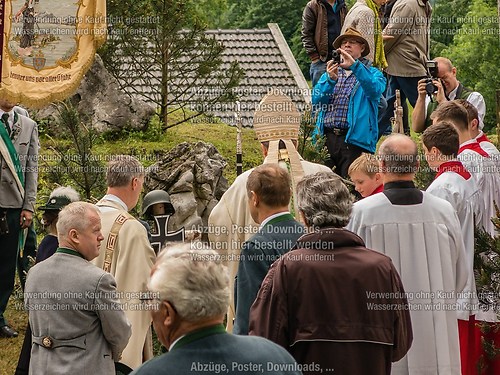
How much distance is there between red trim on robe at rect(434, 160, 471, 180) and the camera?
752cm

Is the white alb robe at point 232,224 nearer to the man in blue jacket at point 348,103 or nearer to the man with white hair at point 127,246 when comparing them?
the man with white hair at point 127,246

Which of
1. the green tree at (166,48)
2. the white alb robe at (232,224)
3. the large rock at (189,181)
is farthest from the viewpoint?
the green tree at (166,48)

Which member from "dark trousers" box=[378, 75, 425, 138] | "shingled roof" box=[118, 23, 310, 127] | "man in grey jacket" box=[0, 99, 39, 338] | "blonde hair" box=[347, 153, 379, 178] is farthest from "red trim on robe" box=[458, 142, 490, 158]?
"shingled roof" box=[118, 23, 310, 127]

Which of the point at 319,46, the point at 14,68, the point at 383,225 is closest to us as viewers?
the point at 383,225

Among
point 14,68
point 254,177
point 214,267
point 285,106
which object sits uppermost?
point 14,68

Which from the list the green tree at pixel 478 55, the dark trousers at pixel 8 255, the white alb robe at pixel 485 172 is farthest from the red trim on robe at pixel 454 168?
the green tree at pixel 478 55

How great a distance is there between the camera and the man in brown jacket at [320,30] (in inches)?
504

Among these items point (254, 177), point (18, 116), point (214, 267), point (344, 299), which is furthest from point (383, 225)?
point (18, 116)

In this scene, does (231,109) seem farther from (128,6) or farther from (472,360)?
(472,360)

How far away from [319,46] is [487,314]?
5.74 meters

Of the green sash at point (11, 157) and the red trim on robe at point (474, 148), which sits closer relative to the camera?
the red trim on robe at point (474, 148)

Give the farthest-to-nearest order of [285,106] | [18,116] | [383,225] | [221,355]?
[18,116], [285,106], [383,225], [221,355]

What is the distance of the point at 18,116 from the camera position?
369 inches

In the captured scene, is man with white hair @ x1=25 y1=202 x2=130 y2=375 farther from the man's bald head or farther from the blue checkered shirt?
the blue checkered shirt
